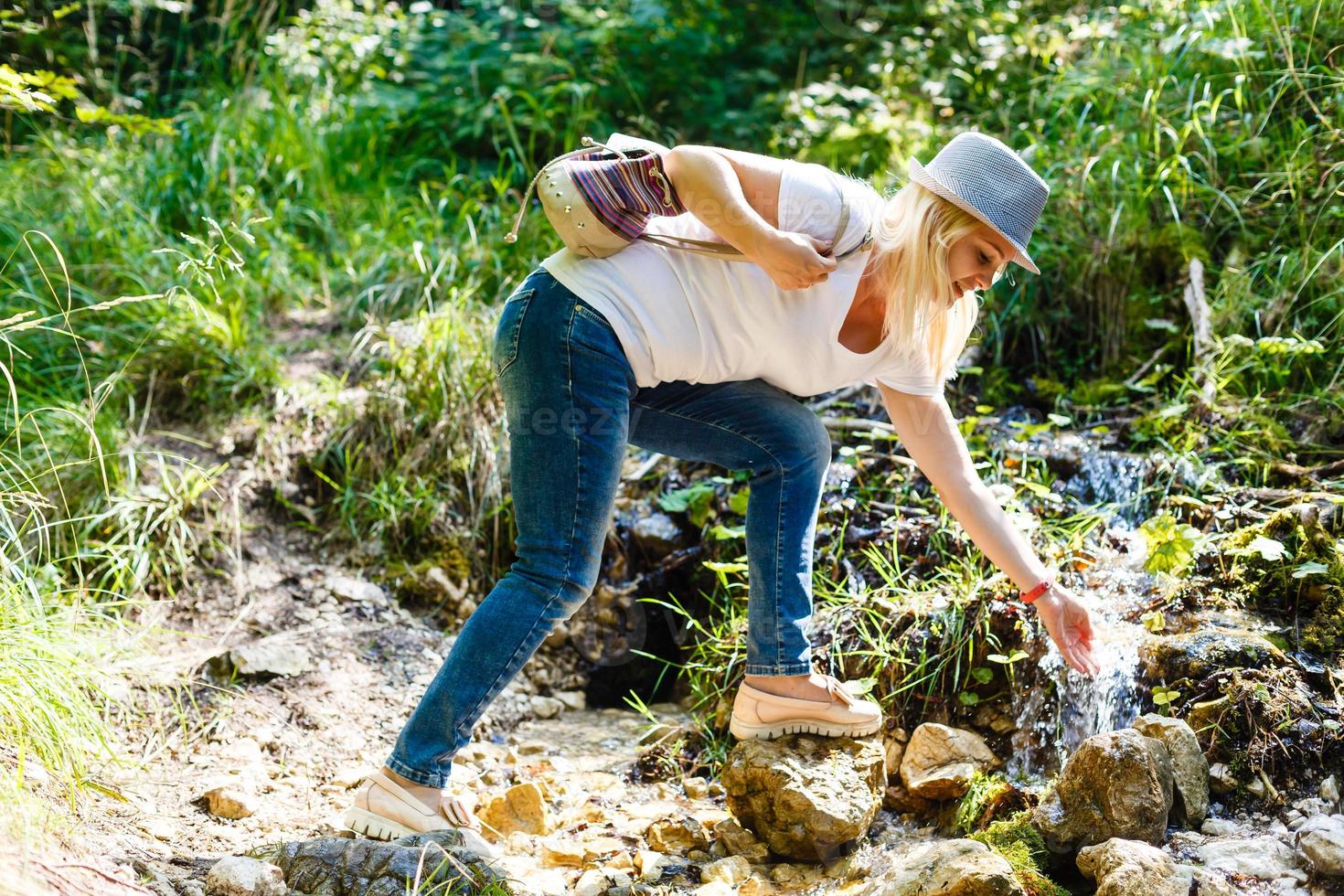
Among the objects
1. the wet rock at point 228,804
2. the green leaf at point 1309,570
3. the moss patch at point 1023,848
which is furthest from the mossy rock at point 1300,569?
the wet rock at point 228,804

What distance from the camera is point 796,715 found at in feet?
7.62

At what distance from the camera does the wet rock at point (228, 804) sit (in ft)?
7.48

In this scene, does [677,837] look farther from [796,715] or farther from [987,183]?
[987,183]

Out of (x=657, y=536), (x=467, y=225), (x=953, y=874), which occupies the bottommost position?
(x=657, y=536)

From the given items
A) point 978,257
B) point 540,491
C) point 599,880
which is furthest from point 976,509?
point 599,880

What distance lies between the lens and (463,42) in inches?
216

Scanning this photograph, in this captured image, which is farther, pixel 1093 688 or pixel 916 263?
pixel 1093 688

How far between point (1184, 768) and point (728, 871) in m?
0.95

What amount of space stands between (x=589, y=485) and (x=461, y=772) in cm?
113

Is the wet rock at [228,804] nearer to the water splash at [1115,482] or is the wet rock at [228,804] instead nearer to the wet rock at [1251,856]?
the wet rock at [1251,856]

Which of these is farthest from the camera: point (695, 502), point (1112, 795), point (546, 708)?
point (695, 502)

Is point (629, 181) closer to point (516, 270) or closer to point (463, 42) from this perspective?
point (516, 270)

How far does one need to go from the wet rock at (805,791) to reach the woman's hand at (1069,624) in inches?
20.2

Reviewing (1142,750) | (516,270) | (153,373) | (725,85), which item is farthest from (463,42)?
(1142,750)
